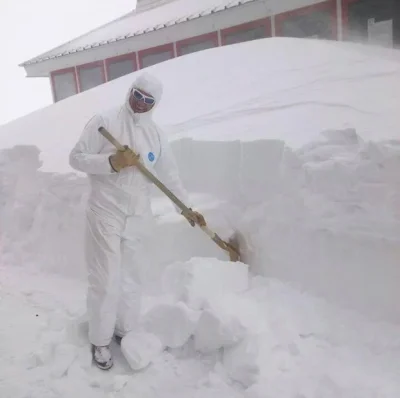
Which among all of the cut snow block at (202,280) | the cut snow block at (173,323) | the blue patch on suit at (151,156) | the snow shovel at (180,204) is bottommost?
the cut snow block at (173,323)

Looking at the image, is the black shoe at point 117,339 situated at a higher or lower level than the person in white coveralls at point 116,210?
lower

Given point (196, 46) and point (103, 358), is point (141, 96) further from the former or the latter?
point (196, 46)

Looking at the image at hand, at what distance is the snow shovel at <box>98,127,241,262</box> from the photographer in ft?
6.10

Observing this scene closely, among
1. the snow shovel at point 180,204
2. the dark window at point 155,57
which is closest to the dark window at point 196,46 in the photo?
the dark window at point 155,57

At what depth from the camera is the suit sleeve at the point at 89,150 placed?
6.03 feet

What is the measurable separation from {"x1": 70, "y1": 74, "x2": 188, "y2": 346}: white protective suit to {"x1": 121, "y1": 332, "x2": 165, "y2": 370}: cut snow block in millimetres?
71

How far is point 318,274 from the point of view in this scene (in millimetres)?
2074

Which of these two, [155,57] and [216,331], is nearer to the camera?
[216,331]

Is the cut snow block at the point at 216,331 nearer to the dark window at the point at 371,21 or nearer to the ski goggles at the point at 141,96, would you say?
the ski goggles at the point at 141,96

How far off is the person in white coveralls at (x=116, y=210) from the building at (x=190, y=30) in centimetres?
364

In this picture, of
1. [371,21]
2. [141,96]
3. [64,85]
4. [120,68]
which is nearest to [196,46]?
[120,68]

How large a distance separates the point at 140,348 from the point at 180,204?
704 millimetres

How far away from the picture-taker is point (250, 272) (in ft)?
7.68

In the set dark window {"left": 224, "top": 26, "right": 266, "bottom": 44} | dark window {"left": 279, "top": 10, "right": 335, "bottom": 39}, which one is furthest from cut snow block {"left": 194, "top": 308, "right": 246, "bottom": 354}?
dark window {"left": 224, "top": 26, "right": 266, "bottom": 44}
